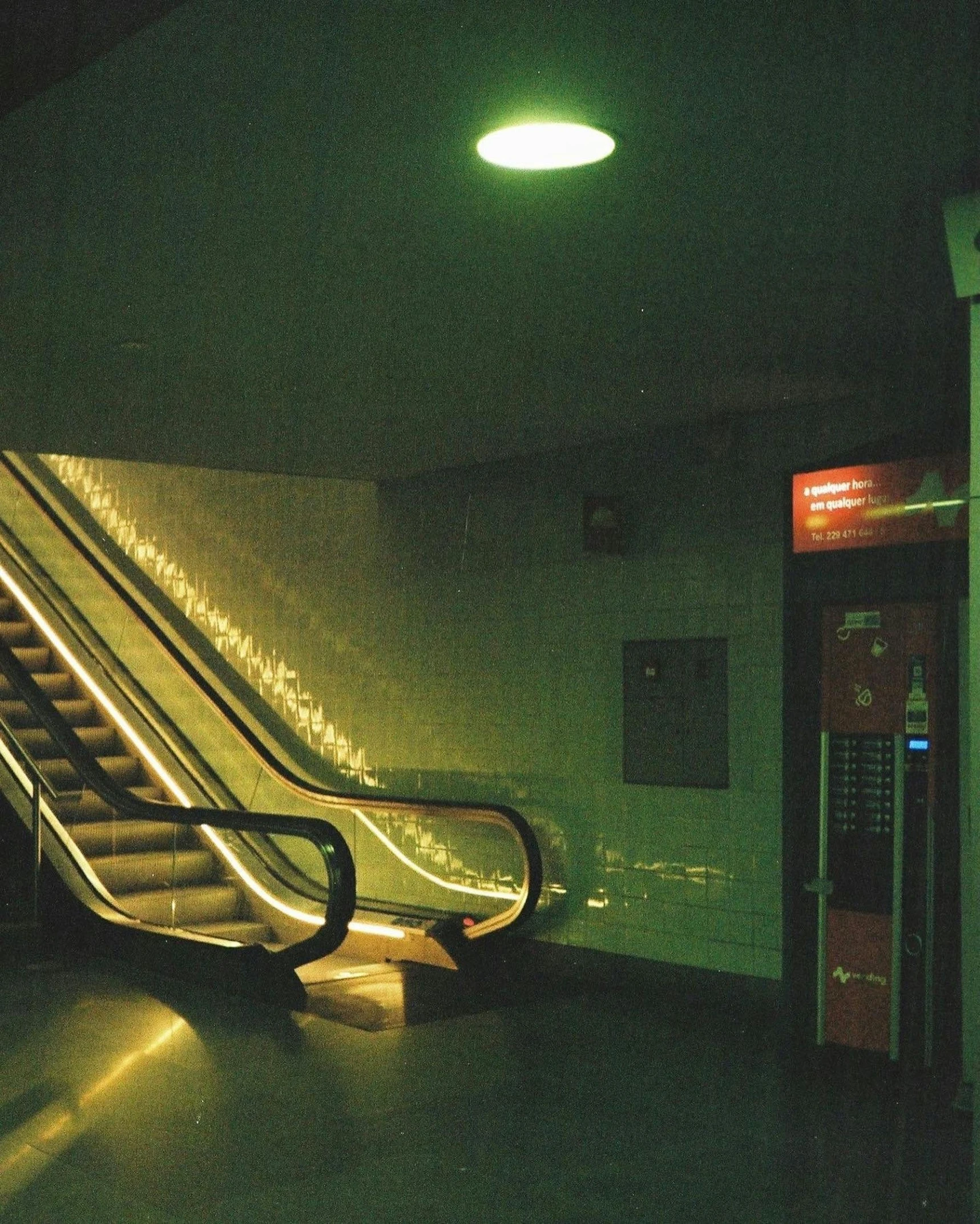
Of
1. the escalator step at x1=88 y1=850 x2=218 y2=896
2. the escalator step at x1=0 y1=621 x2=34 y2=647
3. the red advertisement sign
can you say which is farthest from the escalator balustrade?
the red advertisement sign

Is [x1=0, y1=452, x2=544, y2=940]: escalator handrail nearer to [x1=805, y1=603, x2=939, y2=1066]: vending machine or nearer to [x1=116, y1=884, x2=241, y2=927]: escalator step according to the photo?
[x1=116, y1=884, x2=241, y2=927]: escalator step

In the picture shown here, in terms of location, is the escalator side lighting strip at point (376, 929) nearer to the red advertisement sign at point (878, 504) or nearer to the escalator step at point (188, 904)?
the escalator step at point (188, 904)

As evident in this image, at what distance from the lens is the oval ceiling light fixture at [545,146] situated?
3.55m

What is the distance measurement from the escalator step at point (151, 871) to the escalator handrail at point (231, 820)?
0.25 m

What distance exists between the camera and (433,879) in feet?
28.5

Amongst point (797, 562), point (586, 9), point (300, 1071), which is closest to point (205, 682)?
point (300, 1071)

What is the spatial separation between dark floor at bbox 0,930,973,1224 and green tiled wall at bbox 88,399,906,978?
667mm

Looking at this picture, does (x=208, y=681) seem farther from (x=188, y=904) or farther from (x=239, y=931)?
(x=239, y=931)

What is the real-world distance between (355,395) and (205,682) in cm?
363

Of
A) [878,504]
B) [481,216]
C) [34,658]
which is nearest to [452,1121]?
[878,504]

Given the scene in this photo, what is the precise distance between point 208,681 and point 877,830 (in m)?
6.19

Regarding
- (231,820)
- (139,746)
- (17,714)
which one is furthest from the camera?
(139,746)

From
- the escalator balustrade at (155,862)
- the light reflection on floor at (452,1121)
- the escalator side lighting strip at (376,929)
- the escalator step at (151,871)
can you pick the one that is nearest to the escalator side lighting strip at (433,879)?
the escalator side lighting strip at (376,929)

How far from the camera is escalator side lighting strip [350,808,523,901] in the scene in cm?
820
